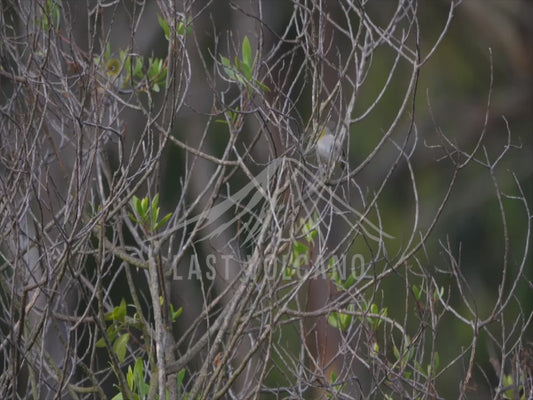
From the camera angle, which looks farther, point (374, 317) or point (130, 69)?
point (130, 69)

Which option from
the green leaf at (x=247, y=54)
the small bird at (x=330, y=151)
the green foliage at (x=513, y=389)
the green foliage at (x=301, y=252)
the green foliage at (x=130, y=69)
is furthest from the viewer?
the green foliage at (x=130, y=69)

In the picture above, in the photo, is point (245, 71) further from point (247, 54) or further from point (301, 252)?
point (301, 252)

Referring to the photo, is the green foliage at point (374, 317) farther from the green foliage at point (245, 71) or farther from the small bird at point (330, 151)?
the green foliage at point (245, 71)

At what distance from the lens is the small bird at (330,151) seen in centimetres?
260

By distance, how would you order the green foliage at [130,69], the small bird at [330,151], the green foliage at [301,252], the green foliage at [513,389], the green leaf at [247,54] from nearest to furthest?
the green foliage at [513,389] → the small bird at [330,151] → the green leaf at [247,54] → the green foliage at [301,252] → the green foliage at [130,69]

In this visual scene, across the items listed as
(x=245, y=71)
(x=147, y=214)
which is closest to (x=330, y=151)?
(x=245, y=71)

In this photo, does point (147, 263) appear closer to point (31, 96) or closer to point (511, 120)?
point (31, 96)

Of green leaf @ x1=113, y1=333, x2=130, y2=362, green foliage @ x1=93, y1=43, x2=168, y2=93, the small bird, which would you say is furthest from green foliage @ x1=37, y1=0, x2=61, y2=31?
green leaf @ x1=113, y1=333, x2=130, y2=362

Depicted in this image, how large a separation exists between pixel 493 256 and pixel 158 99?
4.22m

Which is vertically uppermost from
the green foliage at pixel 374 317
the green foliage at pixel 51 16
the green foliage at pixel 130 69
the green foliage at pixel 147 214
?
the green foliage at pixel 51 16

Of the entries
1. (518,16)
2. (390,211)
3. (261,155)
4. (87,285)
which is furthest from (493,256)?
(87,285)

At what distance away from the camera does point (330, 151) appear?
2723mm

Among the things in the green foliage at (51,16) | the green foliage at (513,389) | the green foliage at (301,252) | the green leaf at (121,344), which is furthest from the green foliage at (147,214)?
the green foliage at (513,389)

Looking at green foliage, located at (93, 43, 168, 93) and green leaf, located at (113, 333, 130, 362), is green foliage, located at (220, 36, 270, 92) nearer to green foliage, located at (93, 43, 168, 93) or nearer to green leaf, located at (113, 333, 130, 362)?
green foliage, located at (93, 43, 168, 93)
